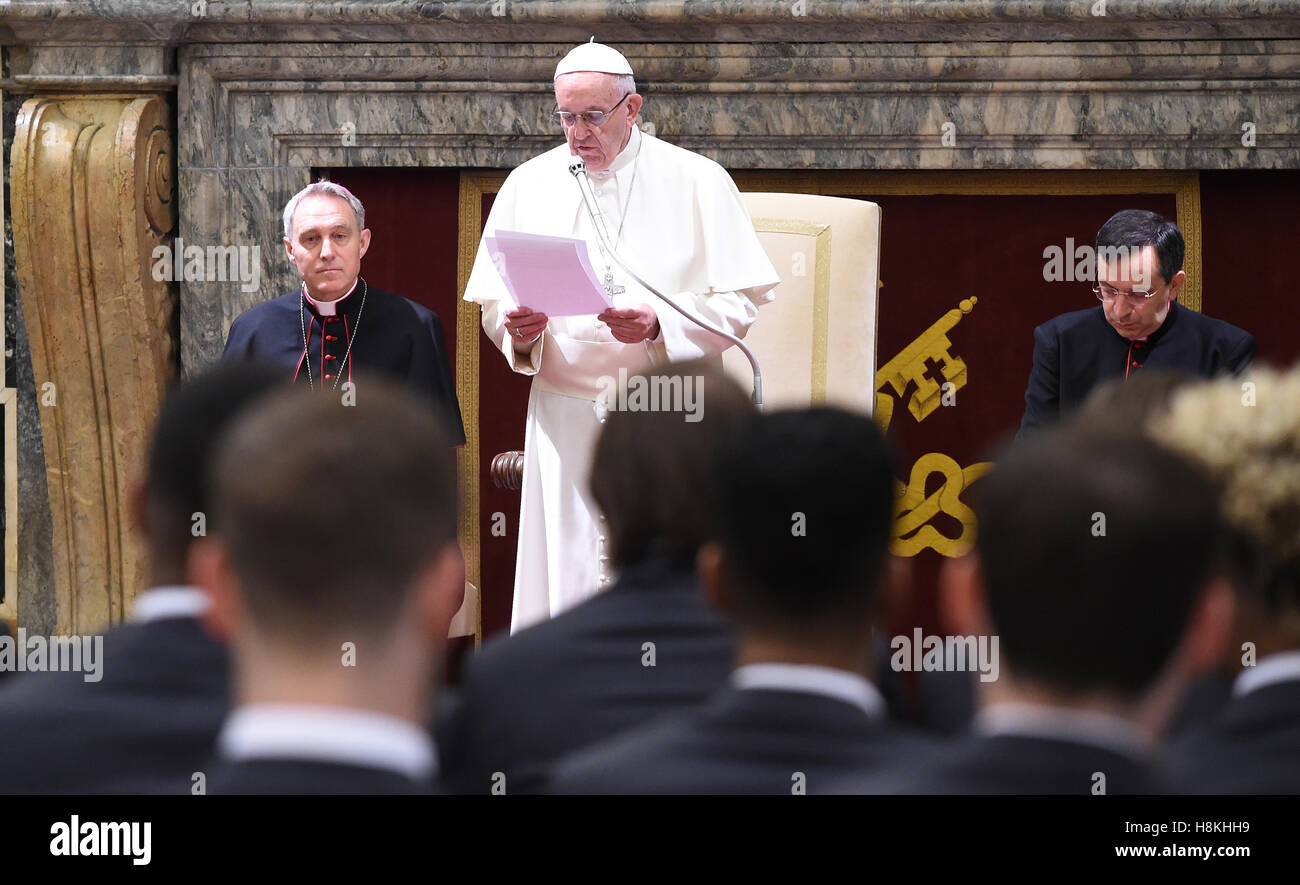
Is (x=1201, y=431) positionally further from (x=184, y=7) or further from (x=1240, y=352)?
(x=184, y=7)

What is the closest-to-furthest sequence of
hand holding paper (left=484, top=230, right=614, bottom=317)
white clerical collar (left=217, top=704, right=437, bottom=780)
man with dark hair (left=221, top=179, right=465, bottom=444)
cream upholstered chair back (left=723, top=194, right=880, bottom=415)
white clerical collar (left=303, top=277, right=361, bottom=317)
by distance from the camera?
white clerical collar (left=217, top=704, right=437, bottom=780) → hand holding paper (left=484, top=230, right=614, bottom=317) → man with dark hair (left=221, top=179, right=465, bottom=444) → white clerical collar (left=303, top=277, right=361, bottom=317) → cream upholstered chair back (left=723, top=194, right=880, bottom=415)

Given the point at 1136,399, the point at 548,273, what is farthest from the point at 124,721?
the point at 548,273

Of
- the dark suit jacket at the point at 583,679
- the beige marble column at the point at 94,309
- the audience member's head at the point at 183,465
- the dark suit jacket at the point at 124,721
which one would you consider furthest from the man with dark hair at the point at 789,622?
the beige marble column at the point at 94,309

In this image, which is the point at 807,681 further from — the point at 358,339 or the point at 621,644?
the point at 358,339

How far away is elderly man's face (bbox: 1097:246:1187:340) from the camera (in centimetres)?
446

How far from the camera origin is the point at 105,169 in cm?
545

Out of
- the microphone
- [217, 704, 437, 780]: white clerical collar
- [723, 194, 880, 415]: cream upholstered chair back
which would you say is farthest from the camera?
[723, 194, 880, 415]: cream upholstered chair back

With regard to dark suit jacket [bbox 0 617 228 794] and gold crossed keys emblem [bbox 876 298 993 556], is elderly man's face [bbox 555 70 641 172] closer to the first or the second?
gold crossed keys emblem [bbox 876 298 993 556]

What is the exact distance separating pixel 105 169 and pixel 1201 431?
4.45 m

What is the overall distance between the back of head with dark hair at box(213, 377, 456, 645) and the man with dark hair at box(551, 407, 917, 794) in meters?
0.33

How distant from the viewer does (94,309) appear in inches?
218

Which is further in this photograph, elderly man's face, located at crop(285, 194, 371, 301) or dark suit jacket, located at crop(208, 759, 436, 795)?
elderly man's face, located at crop(285, 194, 371, 301)

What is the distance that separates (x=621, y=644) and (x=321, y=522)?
621 millimetres

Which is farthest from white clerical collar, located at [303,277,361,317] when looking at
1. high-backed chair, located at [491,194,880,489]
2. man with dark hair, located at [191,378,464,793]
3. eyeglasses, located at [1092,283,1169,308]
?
man with dark hair, located at [191,378,464,793]
